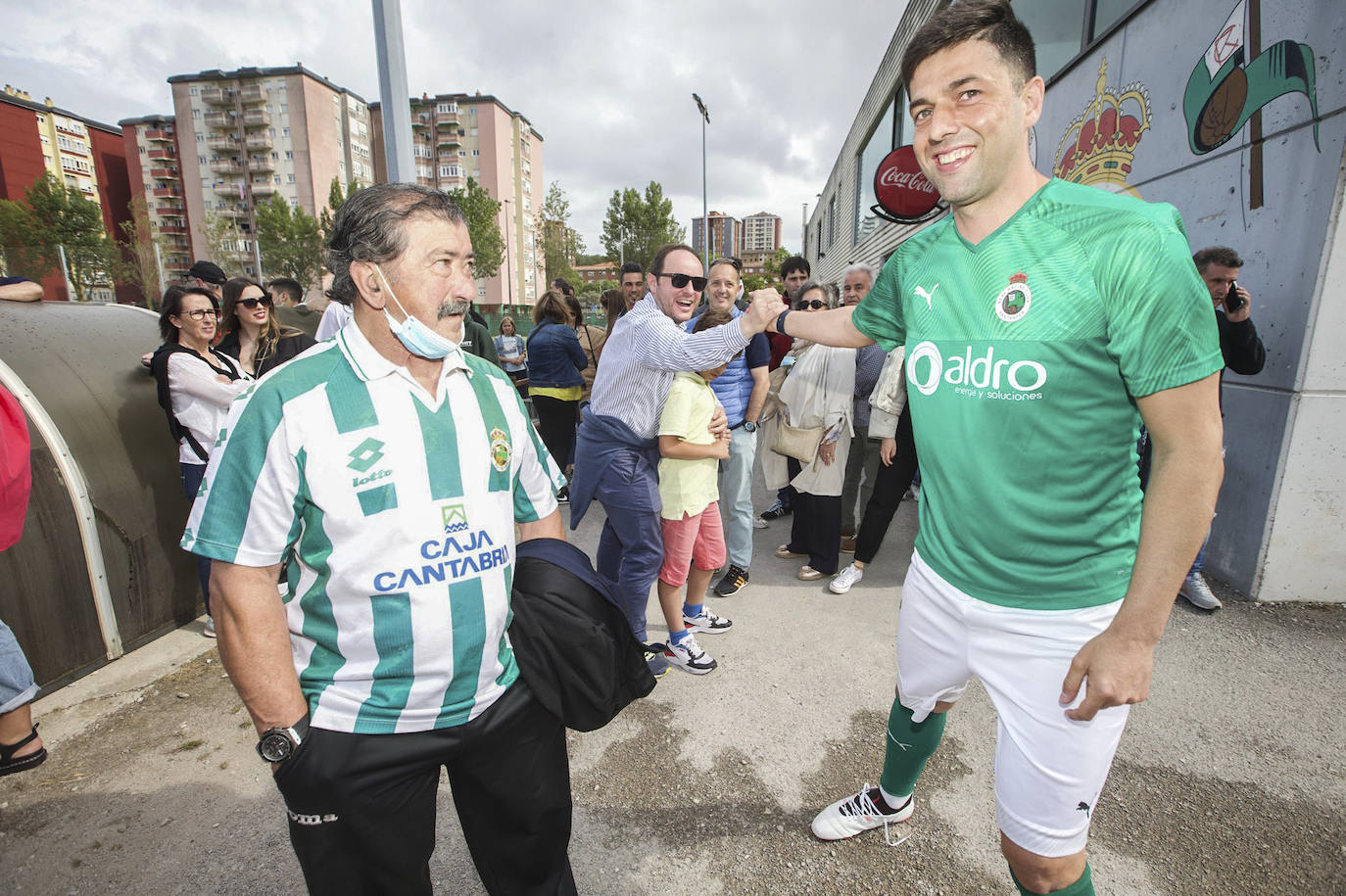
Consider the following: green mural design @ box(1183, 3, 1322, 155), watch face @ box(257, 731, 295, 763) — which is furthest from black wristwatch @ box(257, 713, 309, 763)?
green mural design @ box(1183, 3, 1322, 155)

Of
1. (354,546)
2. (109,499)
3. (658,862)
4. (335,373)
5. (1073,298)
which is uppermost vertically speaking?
(1073,298)

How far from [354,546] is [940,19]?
6.12 feet

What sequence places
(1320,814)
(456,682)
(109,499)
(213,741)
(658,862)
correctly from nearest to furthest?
(456,682), (658,862), (1320,814), (213,741), (109,499)

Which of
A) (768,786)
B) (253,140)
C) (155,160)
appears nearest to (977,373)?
(768,786)

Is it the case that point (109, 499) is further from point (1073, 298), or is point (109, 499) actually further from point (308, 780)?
point (1073, 298)

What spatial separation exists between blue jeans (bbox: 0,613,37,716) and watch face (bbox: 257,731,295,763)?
2340 millimetres

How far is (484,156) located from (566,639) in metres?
74.5

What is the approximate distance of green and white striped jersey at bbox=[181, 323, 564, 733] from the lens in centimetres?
128

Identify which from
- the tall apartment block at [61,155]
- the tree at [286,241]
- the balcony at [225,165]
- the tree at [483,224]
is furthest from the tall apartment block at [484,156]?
the tall apartment block at [61,155]

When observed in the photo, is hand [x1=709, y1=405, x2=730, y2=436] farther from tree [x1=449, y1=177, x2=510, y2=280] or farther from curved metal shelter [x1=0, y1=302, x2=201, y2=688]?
tree [x1=449, y1=177, x2=510, y2=280]

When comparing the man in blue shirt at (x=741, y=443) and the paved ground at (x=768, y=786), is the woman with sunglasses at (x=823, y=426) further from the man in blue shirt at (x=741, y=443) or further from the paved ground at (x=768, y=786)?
the paved ground at (x=768, y=786)

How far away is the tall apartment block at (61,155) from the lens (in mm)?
47750

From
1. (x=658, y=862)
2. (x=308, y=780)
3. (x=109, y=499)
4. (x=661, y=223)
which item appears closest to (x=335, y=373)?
(x=308, y=780)

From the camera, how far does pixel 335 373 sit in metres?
1.38
